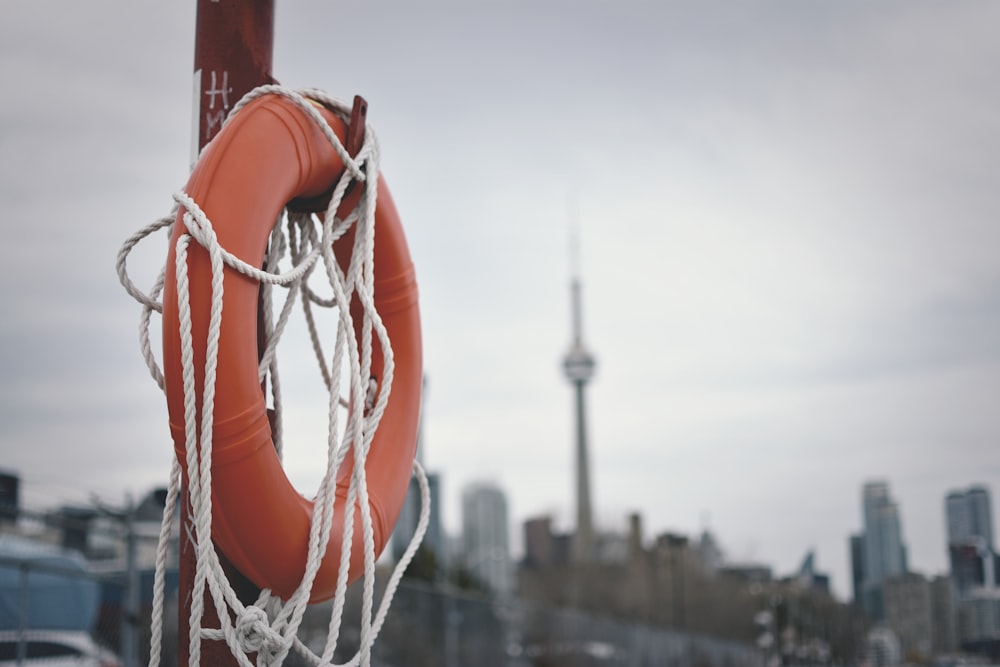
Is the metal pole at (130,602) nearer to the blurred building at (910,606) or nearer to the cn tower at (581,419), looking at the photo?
the blurred building at (910,606)

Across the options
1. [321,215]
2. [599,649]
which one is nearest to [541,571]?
[599,649]

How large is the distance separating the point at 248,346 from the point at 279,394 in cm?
45

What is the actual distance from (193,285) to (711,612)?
49.8 meters

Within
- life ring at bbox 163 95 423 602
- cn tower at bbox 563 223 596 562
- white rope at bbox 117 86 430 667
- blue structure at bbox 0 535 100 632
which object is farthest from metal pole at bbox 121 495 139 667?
cn tower at bbox 563 223 596 562


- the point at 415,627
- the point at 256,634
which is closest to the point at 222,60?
the point at 256,634

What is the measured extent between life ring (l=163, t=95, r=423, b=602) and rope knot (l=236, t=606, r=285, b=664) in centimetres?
13

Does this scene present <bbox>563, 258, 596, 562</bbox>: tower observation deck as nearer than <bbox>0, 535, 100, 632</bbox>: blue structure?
No

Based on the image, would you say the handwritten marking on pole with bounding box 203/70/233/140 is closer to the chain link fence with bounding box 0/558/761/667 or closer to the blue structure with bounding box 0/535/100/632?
the chain link fence with bounding box 0/558/761/667

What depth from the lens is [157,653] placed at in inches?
110

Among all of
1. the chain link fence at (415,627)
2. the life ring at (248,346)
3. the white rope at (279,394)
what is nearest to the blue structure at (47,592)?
the chain link fence at (415,627)

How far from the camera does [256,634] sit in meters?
2.79

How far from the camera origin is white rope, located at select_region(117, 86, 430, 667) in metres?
2.66

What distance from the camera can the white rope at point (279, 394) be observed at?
8.73ft

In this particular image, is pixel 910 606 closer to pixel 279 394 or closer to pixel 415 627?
pixel 415 627
